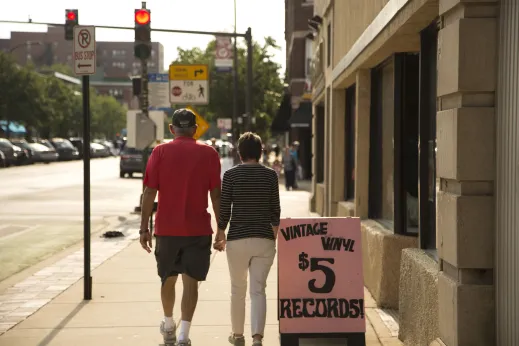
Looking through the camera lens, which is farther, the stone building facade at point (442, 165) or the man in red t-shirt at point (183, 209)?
the man in red t-shirt at point (183, 209)

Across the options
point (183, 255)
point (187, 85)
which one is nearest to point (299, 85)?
point (187, 85)

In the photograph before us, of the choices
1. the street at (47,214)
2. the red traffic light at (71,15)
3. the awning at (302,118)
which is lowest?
the street at (47,214)

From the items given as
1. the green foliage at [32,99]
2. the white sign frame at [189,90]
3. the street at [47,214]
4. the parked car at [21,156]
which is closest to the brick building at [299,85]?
the street at [47,214]

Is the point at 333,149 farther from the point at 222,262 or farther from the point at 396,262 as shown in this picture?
the point at 396,262

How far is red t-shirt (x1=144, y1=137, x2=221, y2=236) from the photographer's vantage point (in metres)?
6.66

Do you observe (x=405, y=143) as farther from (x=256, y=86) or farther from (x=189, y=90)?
(x=256, y=86)

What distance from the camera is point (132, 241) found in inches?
596

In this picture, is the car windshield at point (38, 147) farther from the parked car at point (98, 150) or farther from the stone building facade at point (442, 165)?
the stone building facade at point (442, 165)

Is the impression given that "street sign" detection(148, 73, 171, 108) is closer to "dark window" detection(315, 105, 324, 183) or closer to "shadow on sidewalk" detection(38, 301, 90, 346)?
"dark window" detection(315, 105, 324, 183)

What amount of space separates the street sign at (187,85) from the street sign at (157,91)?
919mm

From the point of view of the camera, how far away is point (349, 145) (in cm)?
1389

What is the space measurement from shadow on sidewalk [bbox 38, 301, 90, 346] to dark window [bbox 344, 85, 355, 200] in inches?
226

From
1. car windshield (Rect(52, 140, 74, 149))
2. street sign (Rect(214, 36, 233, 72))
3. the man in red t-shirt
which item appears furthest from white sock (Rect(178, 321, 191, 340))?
car windshield (Rect(52, 140, 74, 149))

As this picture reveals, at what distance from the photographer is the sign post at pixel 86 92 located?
29.9ft
